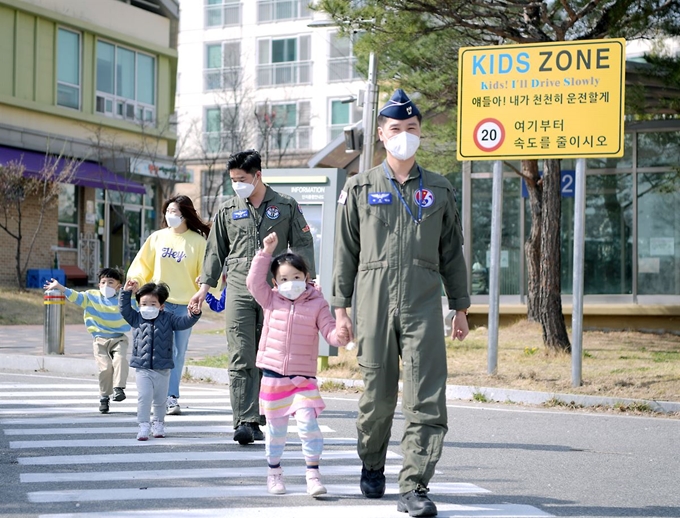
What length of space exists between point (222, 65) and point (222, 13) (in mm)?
2501

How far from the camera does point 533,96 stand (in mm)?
12297

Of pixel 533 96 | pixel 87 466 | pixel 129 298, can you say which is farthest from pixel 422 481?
pixel 533 96

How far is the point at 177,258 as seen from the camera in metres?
9.25

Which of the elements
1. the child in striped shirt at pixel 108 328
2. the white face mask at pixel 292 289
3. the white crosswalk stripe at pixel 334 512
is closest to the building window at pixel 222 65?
the child in striped shirt at pixel 108 328

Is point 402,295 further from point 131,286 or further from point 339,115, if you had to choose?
point 339,115

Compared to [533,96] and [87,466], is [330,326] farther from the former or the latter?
[533,96]

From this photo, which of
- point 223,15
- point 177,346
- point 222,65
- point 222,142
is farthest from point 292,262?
point 223,15

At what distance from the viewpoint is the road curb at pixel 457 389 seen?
11.2 meters

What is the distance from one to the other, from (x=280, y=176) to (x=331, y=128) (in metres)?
33.2

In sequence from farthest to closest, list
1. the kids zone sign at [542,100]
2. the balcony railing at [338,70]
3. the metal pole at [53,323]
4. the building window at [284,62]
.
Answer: the building window at [284,62], the balcony railing at [338,70], the metal pole at [53,323], the kids zone sign at [542,100]

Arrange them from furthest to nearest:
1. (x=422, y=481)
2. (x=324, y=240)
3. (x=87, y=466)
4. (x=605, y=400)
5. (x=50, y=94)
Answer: (x=50, y=94)
(x=324, y=240)
(x=605, y=400)
(x=87, y=466)
(x=422, y=481)

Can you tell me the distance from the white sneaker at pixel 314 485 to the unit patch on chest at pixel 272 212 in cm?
230

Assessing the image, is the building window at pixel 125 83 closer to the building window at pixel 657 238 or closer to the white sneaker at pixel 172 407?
the building window at pixel 657 238

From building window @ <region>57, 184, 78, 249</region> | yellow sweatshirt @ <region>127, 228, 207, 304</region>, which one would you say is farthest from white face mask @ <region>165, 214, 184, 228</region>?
building window @ <region>57, 184, 78, 249</region>
